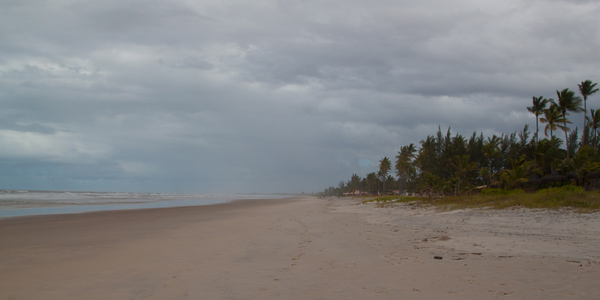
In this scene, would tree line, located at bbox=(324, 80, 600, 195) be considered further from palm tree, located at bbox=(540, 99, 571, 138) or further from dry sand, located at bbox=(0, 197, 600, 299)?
dry sand, located at bbox=(0, 197, 600, 299)

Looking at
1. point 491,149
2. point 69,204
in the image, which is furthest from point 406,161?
point 69,204

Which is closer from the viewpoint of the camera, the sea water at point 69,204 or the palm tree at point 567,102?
the sea water at point 69,204

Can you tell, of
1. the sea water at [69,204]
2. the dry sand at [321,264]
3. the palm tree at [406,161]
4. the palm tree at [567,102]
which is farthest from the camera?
the palm tree at [406,161]

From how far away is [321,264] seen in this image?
859 cm

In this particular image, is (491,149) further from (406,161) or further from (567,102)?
(406,161)

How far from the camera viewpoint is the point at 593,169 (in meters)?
37.5

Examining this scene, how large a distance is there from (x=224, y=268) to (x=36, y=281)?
149 inches

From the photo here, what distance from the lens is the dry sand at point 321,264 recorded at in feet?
20.6

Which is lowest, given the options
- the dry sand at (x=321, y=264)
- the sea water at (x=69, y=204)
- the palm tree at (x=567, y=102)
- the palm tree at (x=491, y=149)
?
the sea water at (x=69, y=204)

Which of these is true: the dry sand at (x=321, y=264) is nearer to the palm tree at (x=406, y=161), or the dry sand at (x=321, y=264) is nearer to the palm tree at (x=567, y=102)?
the palm tree at (x=567, y=102)

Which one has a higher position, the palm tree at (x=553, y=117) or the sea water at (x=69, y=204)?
the palm tree at (x=553, y=117)

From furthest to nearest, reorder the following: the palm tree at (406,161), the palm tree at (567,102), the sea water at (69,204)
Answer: the palm tree at (406,161) < the palm tree at (567,102) < the sea water at (69,204)

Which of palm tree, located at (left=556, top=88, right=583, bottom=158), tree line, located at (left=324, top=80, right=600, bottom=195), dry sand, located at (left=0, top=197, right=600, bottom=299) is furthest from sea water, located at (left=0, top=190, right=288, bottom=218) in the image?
palm tree, located at (left=556, top=88, right=583, bottom=158)

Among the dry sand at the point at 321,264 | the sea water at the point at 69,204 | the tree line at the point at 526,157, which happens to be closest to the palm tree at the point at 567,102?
the tree line at the point at 526,157
